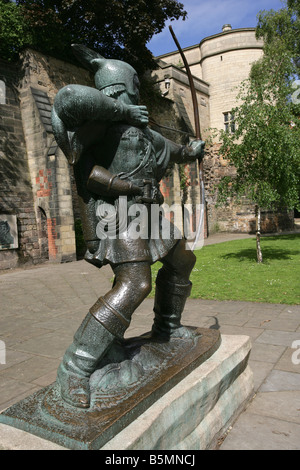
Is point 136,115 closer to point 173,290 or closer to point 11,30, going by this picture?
point 173,290

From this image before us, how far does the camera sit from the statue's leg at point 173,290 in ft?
8.32

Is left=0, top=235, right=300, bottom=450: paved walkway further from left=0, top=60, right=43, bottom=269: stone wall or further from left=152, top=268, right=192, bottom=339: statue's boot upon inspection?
left=0, top=60, right=43, bottom=269: stone wall

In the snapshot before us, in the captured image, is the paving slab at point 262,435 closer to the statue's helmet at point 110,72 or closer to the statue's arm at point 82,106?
the statue's arm at point 82,106

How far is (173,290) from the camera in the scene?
2.61m

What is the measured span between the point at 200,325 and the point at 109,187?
3.08 m

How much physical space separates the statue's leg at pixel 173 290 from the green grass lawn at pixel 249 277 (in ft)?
11.5

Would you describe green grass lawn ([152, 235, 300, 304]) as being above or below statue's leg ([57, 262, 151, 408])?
below

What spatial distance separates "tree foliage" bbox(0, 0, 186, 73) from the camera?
40.2 feet

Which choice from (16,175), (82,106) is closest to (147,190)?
(82,106)

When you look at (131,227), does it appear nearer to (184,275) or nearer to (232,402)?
(184,275)

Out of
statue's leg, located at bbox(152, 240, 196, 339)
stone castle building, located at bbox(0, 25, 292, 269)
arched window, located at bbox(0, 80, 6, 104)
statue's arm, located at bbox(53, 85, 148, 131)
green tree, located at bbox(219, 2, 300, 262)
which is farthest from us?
arched window, located at bbox(0, 80, 6, 104)

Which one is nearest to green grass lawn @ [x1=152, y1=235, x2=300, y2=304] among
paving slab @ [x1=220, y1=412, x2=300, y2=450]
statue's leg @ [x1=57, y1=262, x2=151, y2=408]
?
paving slab @ [x1=220, y1=412, x2=300, y2=450]

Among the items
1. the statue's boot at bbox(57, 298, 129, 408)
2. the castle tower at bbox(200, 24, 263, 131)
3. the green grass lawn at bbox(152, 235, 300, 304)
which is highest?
the castle tower at bbox(200, 24, 263, 131)

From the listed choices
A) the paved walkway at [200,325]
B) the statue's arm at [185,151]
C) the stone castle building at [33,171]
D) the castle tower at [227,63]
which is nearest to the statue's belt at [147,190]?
the statue's arm at [185,151]
